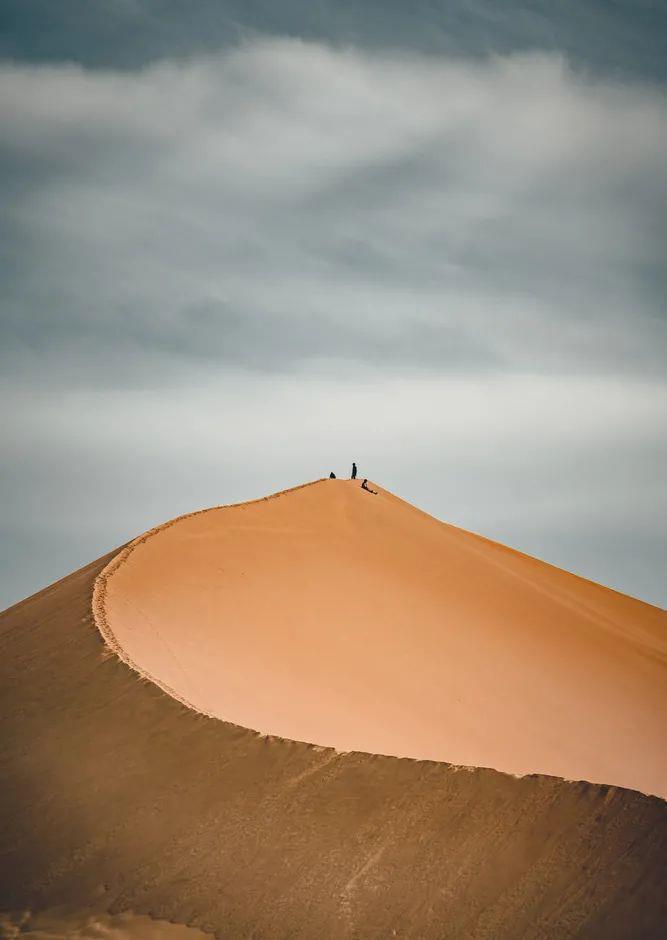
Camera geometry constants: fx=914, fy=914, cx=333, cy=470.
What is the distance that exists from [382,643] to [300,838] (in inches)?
290

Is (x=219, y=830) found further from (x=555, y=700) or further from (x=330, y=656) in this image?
(x=555, y=700)

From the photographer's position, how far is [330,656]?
1627 cm

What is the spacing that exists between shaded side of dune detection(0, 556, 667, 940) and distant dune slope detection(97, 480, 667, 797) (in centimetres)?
127

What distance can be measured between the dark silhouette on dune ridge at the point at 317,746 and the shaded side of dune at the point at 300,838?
0.03 m

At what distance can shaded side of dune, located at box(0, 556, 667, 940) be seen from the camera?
336 inches

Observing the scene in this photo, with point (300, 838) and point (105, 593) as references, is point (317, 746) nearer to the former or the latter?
point (300, 838)

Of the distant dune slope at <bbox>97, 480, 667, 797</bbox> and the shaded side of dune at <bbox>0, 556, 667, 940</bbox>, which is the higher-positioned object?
the distant dune slope at <bbox>97, 480, 667, 797</bbox>

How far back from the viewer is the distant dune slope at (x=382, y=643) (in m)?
14.1

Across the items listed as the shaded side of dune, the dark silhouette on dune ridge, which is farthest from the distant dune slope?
the shaded side of dune

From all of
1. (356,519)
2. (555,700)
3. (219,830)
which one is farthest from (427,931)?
(356,519)

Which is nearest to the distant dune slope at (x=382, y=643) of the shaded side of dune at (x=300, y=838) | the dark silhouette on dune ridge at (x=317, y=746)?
the dark silhouette on dune ridge at (x=317, y=746)

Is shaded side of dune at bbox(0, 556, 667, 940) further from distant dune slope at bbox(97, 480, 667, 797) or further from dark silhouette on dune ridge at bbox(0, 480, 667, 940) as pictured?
distant dune slope at bbox(97, 480, 667, 797)

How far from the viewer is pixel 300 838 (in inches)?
396

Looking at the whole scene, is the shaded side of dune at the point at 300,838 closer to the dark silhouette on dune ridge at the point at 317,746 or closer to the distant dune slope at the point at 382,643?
the dark silhouette on dune ridge at the point at 317,746
